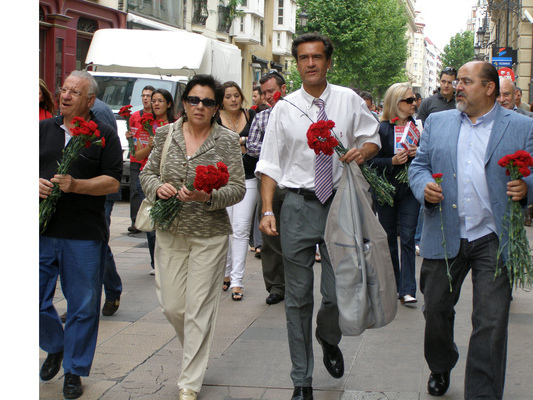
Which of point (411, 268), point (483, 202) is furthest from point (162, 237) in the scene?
point (411, 268)

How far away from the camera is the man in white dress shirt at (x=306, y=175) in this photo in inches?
185

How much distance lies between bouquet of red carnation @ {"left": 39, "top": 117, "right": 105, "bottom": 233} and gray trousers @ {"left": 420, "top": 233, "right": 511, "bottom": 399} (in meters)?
2.18

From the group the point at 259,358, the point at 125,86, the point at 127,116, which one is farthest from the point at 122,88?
the point at 259,358

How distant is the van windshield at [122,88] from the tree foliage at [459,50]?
89.3 metres

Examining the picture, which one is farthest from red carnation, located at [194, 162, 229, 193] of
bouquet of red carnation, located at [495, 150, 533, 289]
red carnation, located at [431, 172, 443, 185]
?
bouquet of red carnation, located at [495, 150, 533, 289]

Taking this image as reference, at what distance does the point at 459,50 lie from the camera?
103125 mm

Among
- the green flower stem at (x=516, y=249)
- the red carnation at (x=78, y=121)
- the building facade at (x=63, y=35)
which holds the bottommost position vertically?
the green flower stem at (x=516, y=249)

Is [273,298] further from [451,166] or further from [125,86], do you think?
[125,86]


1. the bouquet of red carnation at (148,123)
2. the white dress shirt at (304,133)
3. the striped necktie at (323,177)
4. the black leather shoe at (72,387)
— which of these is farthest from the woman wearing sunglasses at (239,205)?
the striped necktie at (323,177)

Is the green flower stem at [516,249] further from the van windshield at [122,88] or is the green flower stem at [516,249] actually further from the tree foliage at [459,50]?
the tree foliage at [459,50]

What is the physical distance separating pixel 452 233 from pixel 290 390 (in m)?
1.45

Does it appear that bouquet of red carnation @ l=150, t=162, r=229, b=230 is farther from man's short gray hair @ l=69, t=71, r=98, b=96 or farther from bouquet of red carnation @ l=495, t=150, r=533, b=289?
bouquet of red carnation @ l=495, t=150, r=533, b=289

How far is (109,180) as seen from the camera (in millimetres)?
4914

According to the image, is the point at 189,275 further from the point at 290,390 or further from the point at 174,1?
the point at 174,1
